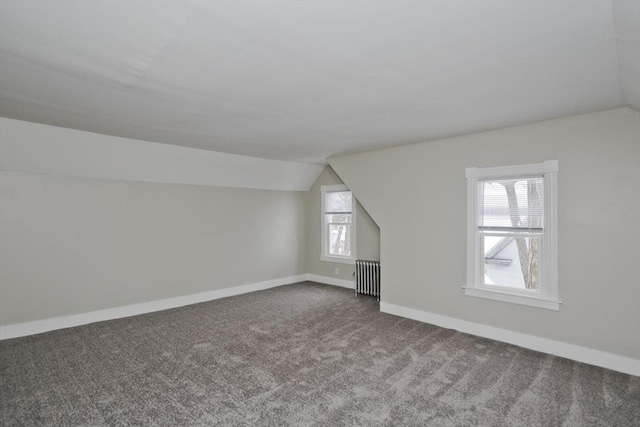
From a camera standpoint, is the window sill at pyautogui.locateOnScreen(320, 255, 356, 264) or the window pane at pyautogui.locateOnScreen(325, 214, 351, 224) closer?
the window sill at pyautogui.locateOnScreen(320, 255, 356, 264)

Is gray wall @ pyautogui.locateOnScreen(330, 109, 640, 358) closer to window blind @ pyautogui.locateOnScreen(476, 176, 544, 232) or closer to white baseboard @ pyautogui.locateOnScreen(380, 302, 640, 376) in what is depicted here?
white baseboard @ pyautogui.locateOnScreen(380, 302, 640, 376)

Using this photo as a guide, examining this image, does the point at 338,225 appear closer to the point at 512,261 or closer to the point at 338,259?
the point at 338,259

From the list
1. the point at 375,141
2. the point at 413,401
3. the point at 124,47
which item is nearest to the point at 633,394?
the point at 413,401

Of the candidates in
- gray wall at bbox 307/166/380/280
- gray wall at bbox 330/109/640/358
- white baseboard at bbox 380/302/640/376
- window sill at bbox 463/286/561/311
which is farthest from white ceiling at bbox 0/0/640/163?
gray wall at bbox 307/166/380/280

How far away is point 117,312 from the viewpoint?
15.5 ft

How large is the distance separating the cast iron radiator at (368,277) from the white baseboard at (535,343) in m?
1.01

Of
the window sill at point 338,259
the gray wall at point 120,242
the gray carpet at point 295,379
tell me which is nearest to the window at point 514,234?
the gray carpet at point 295,379

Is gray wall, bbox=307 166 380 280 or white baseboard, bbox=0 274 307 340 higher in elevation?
gray wall, bbox=307 166 380 280

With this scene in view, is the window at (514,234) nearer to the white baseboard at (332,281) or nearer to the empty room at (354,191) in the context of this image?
the empty room at (354,191)

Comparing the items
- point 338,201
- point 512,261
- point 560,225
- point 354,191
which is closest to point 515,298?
point 512,261

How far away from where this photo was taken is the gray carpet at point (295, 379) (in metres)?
2.45

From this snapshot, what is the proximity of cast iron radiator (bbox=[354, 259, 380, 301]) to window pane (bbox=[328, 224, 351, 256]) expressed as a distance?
2.20 feet

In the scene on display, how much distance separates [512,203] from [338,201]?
3497mm

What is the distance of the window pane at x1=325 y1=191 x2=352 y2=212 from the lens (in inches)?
262
